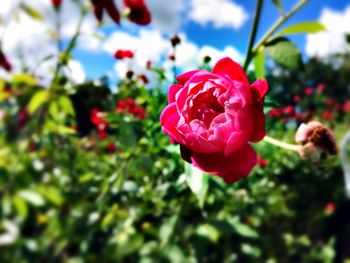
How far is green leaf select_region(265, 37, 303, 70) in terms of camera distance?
552 mm

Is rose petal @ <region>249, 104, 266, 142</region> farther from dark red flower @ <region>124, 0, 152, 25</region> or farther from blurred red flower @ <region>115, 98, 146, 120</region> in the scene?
blurred red flower @ <region>115, 98, 146, 120</region>

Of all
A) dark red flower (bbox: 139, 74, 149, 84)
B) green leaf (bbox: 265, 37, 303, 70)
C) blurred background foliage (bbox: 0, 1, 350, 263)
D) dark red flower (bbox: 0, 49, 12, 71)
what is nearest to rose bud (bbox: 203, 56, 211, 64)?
blurred background foliage (bbox: 0, 1, 350, 263)

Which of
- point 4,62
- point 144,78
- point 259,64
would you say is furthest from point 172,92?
point 4,62

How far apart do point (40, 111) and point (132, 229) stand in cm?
54

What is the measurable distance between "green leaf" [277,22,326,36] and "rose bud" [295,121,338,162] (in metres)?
0.24

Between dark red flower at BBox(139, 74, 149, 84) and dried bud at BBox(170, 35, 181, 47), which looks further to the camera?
dark red flower at BBox(139, 74, 149, 84)

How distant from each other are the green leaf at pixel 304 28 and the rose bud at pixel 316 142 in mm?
243

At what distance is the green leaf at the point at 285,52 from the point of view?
0.55 m

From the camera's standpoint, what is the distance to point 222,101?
1.11 ft

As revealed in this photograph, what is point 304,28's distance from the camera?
22.2 inches

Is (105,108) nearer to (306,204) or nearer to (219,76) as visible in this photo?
(219,76)

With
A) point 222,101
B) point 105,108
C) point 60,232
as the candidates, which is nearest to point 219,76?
point 222,101

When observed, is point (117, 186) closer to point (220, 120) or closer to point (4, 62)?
point (4, 62)

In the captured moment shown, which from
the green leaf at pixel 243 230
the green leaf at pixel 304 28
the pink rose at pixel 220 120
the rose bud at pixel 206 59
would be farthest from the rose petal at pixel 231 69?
→ the green leaf at pixel 243 230
